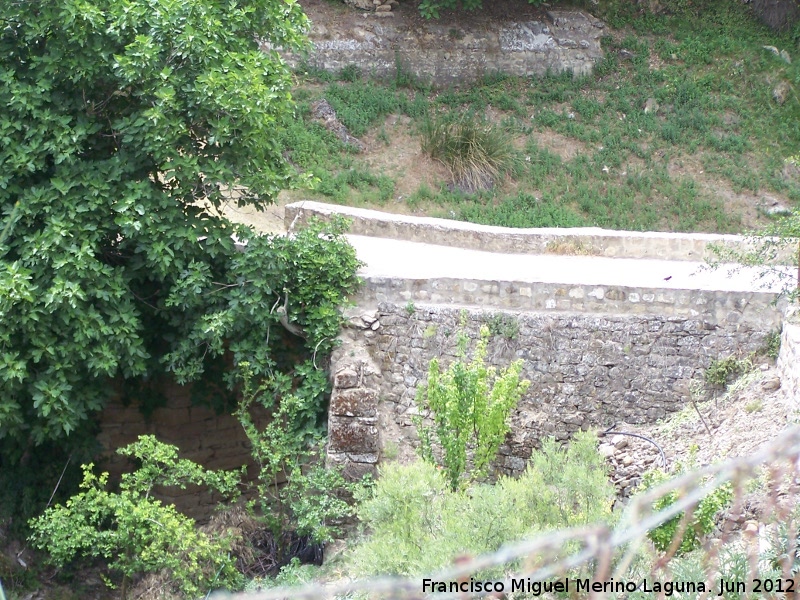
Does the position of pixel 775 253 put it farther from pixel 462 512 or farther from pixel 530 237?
pixel 462 512

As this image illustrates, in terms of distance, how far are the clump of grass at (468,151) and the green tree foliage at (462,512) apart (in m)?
10.7

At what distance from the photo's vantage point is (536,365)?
8398mm

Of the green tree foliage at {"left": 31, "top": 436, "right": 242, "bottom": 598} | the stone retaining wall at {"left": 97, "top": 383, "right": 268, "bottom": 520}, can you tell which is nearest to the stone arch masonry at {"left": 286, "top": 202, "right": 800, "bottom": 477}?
the green tree foliage at {"left": 31, "top": 436, "right": 242, "bottom": 598}

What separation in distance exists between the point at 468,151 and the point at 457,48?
11.0 feet

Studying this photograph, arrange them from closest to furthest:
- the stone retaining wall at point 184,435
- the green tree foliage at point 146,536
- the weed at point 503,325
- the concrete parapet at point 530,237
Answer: the green tree foliage at point 146,536 → the weed at point 503,325 → the stone retaining wall at point 184,435 → the concrete parapet at point 530,237

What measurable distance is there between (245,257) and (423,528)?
3.38 m

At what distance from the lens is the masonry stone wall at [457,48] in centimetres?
1906

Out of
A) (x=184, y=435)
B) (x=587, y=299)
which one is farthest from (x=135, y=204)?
(x=587, y=299)

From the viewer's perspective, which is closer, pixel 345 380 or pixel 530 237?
pixel 345 380

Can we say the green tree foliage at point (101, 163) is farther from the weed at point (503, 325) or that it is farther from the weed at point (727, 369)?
the weed at point (727, 369)

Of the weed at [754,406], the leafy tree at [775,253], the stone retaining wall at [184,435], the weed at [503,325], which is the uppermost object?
the leafy tree at [775,253]

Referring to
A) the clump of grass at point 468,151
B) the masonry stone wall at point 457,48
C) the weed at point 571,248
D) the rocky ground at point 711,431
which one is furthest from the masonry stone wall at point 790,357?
the masonry stone wall at point 457,48

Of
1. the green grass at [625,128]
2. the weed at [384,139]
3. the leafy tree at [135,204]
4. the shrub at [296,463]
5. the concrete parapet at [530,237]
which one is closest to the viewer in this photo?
the leafy tree at [135,204]

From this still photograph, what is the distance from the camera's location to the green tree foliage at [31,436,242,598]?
7.58 metres
